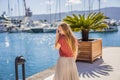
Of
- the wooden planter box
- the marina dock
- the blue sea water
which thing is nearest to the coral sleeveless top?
the marina dock

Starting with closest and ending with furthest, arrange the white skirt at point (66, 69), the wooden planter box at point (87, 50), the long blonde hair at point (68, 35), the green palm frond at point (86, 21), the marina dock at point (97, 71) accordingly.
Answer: the long blonde hair at point (68, 35) < the white skirt at point (66, 69) < the marina dock at point (97, 71) < the wooden planter box at point (87, 50) < the green palm frond at point (86, 21)

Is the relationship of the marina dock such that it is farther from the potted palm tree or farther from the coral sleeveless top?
the coral sleeveless top

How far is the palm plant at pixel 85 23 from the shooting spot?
817 centimetres

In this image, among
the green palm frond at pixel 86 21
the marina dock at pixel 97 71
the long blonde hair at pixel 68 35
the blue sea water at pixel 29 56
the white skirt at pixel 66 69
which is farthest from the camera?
the blue sea water at pixel 29 56

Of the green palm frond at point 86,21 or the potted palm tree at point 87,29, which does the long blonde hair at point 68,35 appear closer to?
the potted palm tree at point 87,29

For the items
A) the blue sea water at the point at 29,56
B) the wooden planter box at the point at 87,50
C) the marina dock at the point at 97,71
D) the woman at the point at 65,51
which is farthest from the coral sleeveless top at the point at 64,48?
the blue sea water at the point at 29,56

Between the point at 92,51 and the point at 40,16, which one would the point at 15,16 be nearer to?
the point at 40,16

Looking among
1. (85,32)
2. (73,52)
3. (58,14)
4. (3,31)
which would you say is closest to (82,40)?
(85,32)

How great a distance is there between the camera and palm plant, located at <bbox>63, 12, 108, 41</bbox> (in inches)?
322

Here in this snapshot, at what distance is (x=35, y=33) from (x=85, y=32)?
132 ft

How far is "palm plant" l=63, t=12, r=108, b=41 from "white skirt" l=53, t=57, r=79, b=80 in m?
3.55

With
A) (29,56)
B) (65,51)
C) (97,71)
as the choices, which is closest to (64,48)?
(65,51)

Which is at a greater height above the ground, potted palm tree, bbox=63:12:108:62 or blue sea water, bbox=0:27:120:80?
potted palm tree, bbox=63:12:108:62

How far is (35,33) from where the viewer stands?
4819 centimetres
